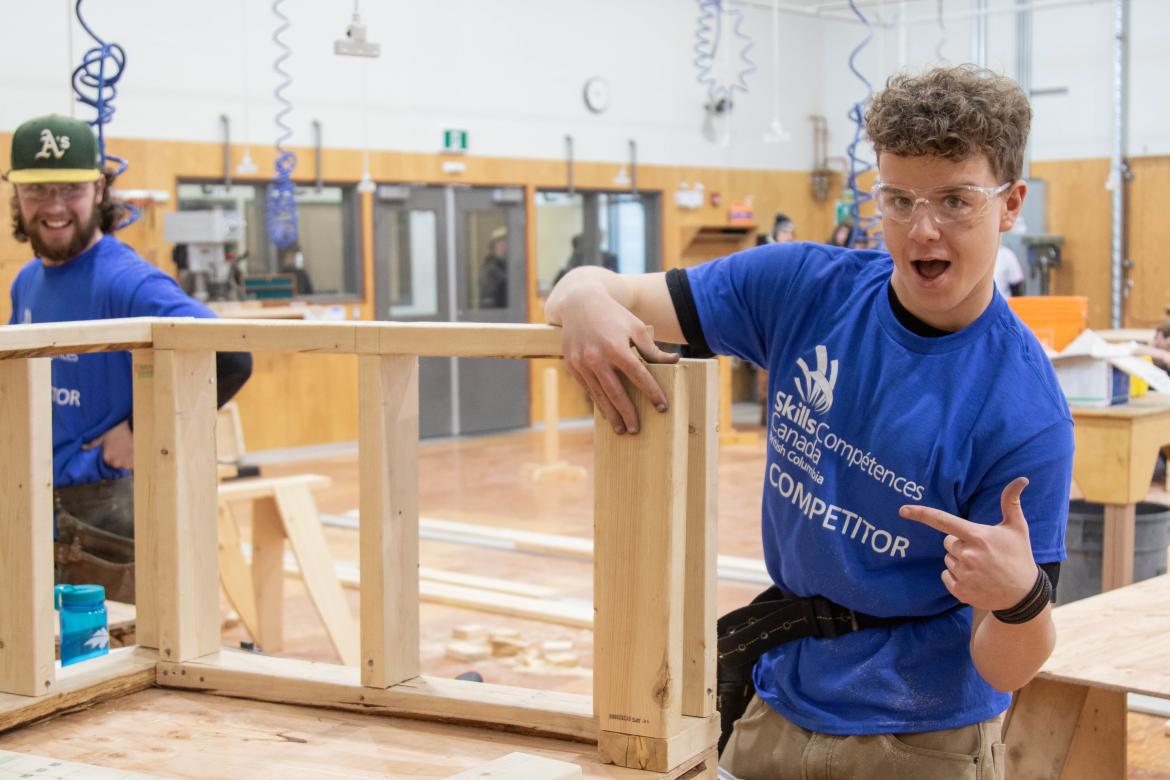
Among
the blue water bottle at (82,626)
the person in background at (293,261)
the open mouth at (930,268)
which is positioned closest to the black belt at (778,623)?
the open mouth at (930,268)

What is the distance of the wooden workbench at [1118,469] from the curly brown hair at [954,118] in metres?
2.86

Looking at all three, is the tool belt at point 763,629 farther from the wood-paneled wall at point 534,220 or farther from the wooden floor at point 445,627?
the wood-paneled wall at point 534,220

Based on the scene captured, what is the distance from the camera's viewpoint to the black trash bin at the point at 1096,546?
4.57m

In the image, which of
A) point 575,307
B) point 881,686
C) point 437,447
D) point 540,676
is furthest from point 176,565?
point 437,447

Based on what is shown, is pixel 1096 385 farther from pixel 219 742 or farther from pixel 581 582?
pixel 219 742

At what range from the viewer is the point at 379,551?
5.51ft

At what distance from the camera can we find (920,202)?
174 centimetres

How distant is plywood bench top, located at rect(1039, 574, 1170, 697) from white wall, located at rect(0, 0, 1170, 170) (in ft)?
19.1

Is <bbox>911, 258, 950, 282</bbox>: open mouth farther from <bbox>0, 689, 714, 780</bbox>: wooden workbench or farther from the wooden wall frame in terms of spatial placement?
<bbox>0, 689, 714, 780</bbox>: wooden workbench

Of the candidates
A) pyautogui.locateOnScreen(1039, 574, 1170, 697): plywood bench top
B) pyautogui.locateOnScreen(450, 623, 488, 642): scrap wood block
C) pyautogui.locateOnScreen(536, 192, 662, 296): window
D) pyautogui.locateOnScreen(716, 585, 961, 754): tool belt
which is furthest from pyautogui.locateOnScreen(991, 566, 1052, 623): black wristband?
pyautogui.locateOnScreen(536, 192, 662, 296): window

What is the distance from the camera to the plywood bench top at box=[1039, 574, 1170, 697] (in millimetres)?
2529

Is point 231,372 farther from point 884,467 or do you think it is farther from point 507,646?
point 507,646

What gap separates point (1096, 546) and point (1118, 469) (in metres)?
0.33

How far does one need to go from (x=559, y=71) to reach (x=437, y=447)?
3.63 metres
